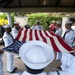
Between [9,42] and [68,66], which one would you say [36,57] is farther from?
[9,42]

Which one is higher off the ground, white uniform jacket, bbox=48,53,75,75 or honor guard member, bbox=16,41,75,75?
honor guard member, bbox=16,41,75,75

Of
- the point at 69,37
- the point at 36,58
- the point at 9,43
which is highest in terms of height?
the point at 36,58

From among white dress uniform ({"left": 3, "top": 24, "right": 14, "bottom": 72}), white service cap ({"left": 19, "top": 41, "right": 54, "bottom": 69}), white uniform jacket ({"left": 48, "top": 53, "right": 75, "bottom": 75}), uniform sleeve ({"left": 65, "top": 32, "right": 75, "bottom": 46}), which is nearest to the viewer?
white service cap ({"left": 19, "top": 41, "right": 54, "bottom": 69})

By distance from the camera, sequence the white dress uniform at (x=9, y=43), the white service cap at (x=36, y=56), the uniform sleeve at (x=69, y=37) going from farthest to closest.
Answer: the uniform sleeve at (x=69, y=37), the white dress uniform at (x=9, y=43), the white service cap at (x=36, y=56)

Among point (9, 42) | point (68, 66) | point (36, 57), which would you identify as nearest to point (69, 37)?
point (9, 42)

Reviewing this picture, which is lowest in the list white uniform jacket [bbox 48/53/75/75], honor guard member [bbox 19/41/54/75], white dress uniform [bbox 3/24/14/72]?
white dress uniform [bbox 3/24/14/72]

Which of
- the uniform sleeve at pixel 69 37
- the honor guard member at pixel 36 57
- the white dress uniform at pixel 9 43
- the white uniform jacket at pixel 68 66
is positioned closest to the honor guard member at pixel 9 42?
the white dress uniform at pixel 9 43

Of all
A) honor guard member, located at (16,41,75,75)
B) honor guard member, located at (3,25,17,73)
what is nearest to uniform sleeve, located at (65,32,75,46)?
honor guard member, located at (3,25,17,73)

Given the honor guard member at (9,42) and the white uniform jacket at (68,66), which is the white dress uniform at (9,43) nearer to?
the honor guard member at (9,42)

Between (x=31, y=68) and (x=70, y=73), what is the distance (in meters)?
0.43

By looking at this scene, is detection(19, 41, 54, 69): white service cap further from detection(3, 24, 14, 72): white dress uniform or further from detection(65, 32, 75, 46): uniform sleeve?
detection(65, 32, 75, 46): uniform sleeve

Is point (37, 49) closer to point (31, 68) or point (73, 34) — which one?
point (31, 68)

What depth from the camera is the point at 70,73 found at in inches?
73.7

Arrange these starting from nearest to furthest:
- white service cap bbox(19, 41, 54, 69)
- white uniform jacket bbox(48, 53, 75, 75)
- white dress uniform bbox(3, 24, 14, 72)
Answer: white service cap bbox(19, 41, 54, 69) < white uniform jacket bbox(48, 53, 75, 75) < white dress uniform bbox(3, 24, 14, 72)
